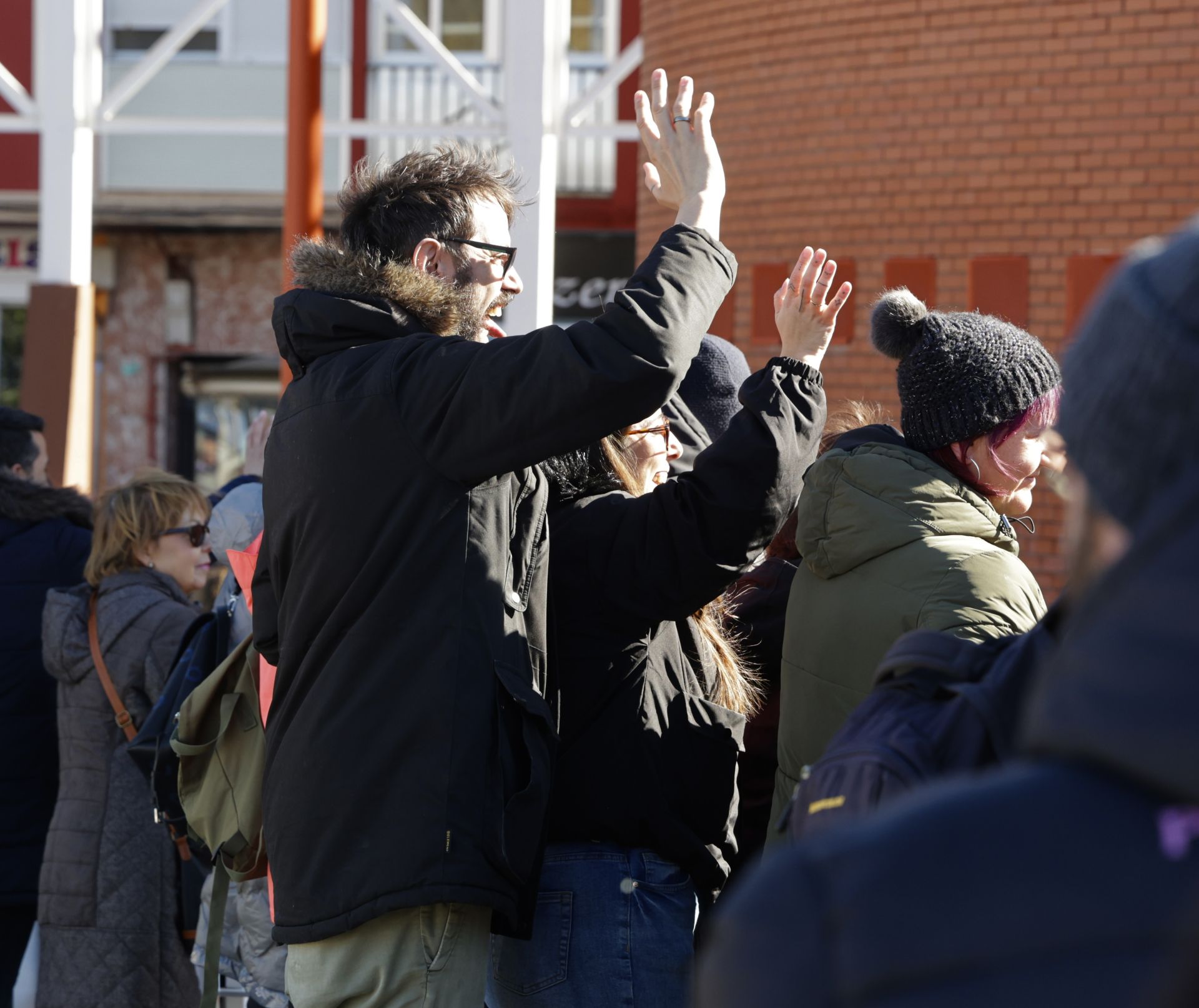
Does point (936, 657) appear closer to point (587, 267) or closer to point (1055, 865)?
point (1055, 865)

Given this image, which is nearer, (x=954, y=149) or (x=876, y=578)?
(x=876, y=578)

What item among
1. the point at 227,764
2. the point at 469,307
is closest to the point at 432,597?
the point at 469,307

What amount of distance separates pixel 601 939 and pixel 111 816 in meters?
2.57

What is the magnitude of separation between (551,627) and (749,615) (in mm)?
917

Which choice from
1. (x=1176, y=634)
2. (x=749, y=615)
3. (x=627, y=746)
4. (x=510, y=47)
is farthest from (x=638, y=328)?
(x=510, y=47)

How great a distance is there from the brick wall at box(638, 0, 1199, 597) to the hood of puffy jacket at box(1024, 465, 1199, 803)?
7081 mm

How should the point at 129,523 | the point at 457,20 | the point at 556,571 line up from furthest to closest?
the point at 457,20, the point at 129,523, the point at 556,571

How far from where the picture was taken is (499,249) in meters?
2.68

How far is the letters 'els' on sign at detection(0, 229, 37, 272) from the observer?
1422 cm

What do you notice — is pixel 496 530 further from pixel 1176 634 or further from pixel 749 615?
pixel 1176 634

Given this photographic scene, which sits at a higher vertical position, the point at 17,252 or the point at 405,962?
the point at 17,252

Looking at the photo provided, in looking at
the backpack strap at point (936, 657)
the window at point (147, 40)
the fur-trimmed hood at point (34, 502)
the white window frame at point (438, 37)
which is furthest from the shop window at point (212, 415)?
the backpack strap at point (936, 657)

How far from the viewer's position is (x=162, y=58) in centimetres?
898

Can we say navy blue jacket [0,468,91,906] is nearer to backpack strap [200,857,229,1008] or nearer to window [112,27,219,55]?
backpack strap [200,857,229,1008]
